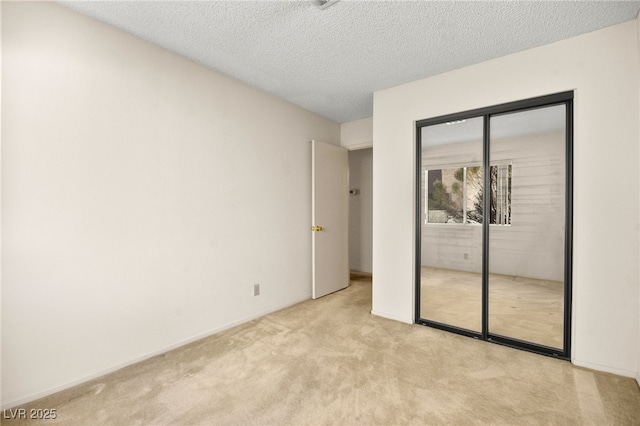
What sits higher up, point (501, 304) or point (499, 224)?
point (499, 224)

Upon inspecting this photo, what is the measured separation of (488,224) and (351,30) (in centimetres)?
204

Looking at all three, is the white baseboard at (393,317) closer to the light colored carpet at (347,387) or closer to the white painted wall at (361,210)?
the light colored carpet at (347,387)

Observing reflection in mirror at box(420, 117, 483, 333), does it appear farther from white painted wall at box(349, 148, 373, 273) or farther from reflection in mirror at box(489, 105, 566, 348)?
white painted wall at box(349, 148, 373, 273)

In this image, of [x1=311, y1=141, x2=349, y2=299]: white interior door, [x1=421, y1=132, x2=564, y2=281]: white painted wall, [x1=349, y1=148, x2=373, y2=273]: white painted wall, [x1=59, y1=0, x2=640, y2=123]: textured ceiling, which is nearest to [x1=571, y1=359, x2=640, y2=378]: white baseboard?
[x1=421, y1=132, x2=564, y2=281]: white painted wall

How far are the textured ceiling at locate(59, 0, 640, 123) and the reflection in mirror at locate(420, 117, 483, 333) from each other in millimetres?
708

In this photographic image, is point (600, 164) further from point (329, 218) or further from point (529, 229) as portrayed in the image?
point (329, 218)

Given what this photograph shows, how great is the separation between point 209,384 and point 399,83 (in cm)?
319

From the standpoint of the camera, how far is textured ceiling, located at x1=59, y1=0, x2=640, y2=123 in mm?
1866

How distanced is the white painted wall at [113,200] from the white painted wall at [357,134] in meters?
1.65

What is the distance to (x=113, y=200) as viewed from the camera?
2.07 m

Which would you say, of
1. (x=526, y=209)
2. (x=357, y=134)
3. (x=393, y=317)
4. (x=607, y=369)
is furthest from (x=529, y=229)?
(x=357, y=134)

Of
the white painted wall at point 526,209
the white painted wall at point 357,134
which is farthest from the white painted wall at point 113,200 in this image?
the white painted wall at point 526,209

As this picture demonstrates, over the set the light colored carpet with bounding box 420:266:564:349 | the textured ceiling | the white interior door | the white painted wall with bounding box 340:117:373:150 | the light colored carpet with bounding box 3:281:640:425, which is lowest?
the light colored carpet with bounding box 3:281:640:425

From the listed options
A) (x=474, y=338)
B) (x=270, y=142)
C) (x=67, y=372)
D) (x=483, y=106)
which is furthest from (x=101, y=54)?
(x=474, y=338)
